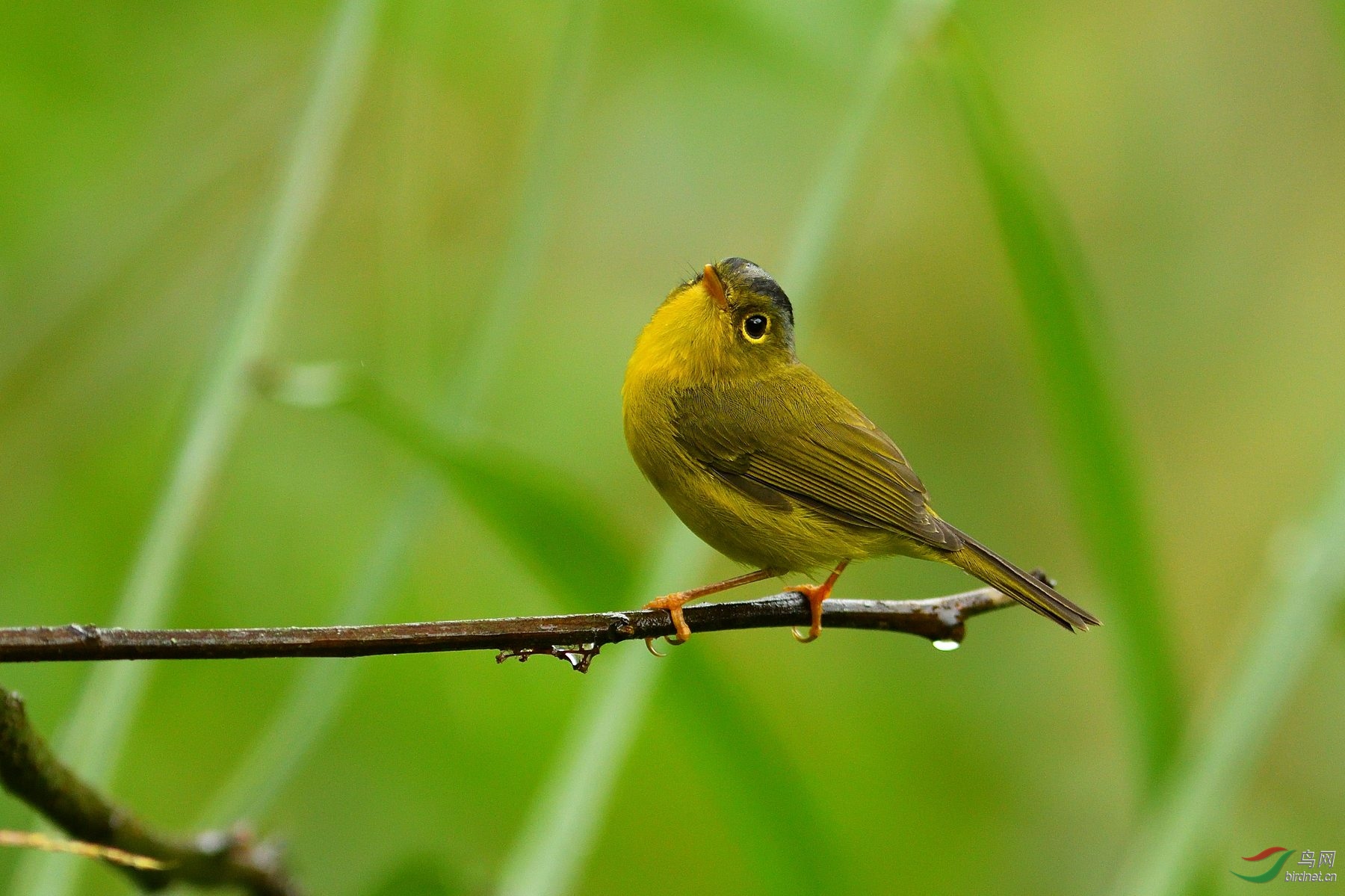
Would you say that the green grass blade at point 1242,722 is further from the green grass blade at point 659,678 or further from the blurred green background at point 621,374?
the green grass blade at point 659,678

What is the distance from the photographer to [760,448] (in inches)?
117

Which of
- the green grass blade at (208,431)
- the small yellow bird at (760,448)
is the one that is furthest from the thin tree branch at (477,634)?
the small yellow bird at (760,448)

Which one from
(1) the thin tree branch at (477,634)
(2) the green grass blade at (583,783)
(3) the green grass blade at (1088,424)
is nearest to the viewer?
(1) the thin tree branch at (477,634)

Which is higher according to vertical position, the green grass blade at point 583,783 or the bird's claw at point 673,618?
the bird's claw at point 673,618

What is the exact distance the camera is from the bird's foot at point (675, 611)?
71.2 inches

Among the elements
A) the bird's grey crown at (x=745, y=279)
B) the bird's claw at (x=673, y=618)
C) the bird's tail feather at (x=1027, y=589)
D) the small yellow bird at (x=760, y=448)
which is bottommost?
the bird's claw at (x=673, y=618)

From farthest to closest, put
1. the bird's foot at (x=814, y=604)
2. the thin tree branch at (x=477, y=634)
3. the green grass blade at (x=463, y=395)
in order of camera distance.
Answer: the green grass blade at (x=463, y=395) < the bird's foot at (x=814, y=604) < the thin tree branch at (x=477, y=634)

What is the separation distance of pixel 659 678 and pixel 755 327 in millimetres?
1182

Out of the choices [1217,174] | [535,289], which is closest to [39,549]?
[535,289]

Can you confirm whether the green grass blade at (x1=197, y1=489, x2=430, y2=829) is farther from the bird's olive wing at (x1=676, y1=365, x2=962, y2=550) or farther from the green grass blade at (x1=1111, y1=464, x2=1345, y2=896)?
the green grass blade at (x1=1111, y1=464, x2=1345, y2=896)

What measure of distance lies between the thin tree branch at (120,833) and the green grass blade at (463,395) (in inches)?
5.3

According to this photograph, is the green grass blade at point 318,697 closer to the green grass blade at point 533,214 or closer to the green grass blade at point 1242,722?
the green grass blade at point 533,214

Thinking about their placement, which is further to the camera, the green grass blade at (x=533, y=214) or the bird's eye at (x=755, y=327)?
the bird's eye at (x=755, y=327)

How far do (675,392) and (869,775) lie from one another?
1.67 meters
